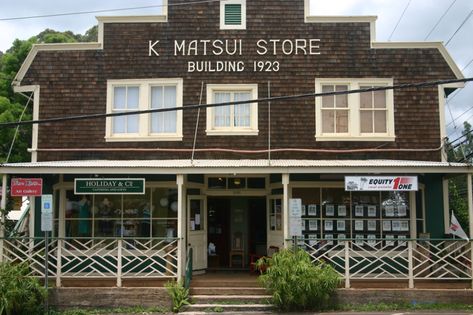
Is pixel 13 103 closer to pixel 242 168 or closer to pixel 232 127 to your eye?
pixel 232 127

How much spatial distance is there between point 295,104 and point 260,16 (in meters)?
2.63

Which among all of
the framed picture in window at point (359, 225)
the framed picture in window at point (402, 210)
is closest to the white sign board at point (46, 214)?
the framed picture in window at point (359, 225)

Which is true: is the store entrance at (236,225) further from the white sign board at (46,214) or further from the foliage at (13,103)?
the foliage at (13,103)

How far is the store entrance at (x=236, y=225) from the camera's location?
1658cm

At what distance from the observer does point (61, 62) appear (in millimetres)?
15930

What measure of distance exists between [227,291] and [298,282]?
185cm

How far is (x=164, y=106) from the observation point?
1575 cm

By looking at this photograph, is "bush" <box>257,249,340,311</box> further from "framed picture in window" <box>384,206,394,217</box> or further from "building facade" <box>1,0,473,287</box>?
"framed picture in window" <box>384,206,394,217</box>

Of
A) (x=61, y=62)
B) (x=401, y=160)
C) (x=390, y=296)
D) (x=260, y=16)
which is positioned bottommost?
(x=390, y=296)

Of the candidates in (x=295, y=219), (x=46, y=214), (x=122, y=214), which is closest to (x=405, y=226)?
(x=295, y=219)

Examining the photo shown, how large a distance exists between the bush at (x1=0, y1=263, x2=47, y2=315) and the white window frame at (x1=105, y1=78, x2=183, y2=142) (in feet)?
15.0

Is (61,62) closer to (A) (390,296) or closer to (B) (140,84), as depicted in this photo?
(B) (140,84)

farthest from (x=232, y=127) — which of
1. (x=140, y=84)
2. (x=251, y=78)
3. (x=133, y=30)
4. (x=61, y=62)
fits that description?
(x=61, y=62)

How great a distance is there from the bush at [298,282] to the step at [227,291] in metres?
0.52
